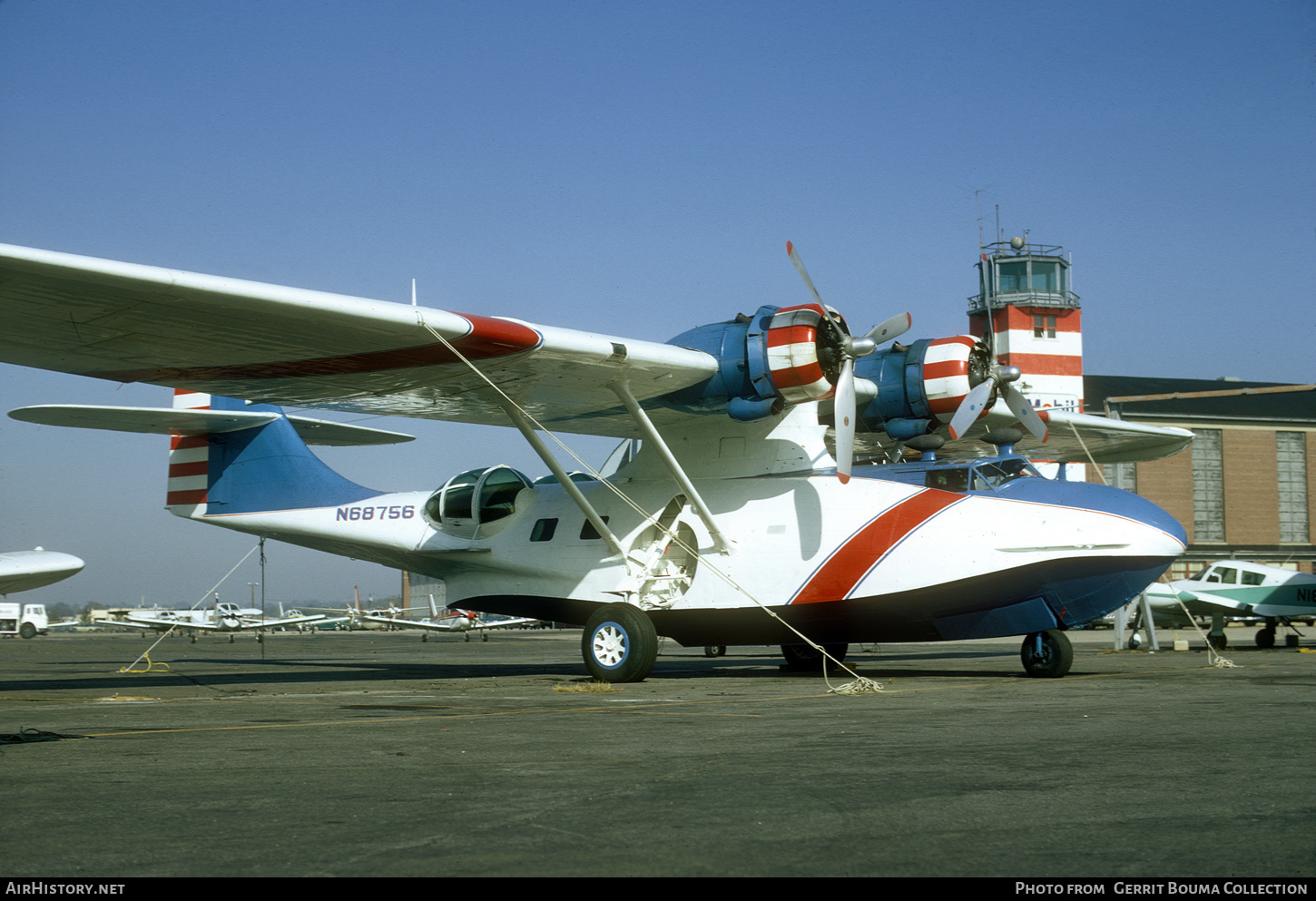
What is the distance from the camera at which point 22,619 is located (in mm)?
62469

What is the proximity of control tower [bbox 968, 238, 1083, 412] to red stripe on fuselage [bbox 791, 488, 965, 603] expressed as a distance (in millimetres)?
34427

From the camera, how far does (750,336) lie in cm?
1357

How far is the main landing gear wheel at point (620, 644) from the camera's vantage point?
13766 millimetres

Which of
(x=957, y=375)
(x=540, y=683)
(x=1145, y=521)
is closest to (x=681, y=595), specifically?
(x=540, y=683)

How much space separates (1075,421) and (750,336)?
22.5ft

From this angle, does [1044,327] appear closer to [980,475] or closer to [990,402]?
[990,402]

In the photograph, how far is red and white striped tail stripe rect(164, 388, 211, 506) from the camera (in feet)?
60.6

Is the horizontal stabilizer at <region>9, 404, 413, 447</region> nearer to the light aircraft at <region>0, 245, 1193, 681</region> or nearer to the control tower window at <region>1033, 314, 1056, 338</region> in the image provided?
the light aircraft at <region>0, 245, 1193, 681</region>

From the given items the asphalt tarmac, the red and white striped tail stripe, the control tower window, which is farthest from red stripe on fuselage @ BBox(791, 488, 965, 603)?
the control tower window

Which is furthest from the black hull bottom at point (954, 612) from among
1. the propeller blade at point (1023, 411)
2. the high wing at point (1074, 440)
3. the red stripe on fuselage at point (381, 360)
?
the red stripe on fuselage at point (381, 360)

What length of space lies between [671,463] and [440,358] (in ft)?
11.0

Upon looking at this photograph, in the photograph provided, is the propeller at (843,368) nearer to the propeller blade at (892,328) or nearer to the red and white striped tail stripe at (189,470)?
the propeller blade at (892,328)

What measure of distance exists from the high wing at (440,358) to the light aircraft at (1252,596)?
12473 mm

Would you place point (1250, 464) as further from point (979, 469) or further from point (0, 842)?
point (0, 842)
